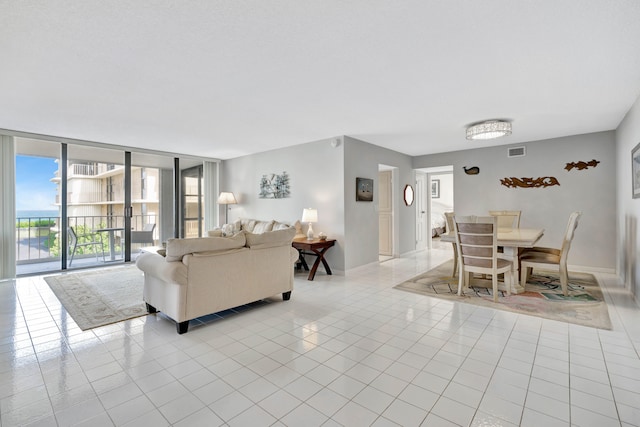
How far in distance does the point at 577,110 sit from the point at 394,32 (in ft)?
10.7

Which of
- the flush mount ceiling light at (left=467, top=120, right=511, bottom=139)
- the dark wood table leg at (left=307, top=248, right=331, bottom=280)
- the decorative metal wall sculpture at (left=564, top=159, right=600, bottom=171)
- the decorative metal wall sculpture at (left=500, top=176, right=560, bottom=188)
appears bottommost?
the dark wood table leg at (left=307, top=248, right=331, bottom=280)

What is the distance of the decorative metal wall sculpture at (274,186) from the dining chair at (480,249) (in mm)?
3331

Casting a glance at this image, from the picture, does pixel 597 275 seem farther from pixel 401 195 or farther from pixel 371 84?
pixel 371 84

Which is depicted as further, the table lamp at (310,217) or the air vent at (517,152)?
the air vent at (517,152)

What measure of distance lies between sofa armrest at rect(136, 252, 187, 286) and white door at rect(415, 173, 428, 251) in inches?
235

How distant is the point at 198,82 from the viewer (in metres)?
2.86

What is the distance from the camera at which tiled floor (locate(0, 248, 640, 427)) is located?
5.38ft

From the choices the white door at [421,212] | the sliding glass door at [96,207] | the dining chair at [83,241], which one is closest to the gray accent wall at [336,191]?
the white door at [421,212]

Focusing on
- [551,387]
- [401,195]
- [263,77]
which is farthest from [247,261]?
[401,195]

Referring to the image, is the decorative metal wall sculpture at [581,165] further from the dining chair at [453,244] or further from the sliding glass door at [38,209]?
the sliding glass door at [38,209]

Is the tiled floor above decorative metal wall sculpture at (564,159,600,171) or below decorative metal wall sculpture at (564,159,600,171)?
below

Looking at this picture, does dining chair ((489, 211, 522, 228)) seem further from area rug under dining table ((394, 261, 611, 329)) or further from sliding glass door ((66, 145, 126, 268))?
sliding glass door ((66, 145, 126, 268))

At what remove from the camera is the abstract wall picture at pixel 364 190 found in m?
5.27

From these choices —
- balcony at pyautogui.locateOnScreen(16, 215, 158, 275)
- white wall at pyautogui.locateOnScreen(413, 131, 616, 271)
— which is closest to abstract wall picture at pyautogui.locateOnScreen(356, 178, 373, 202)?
white wall at pyautogui.locateOnScreen(413, 131, 616, 271)
